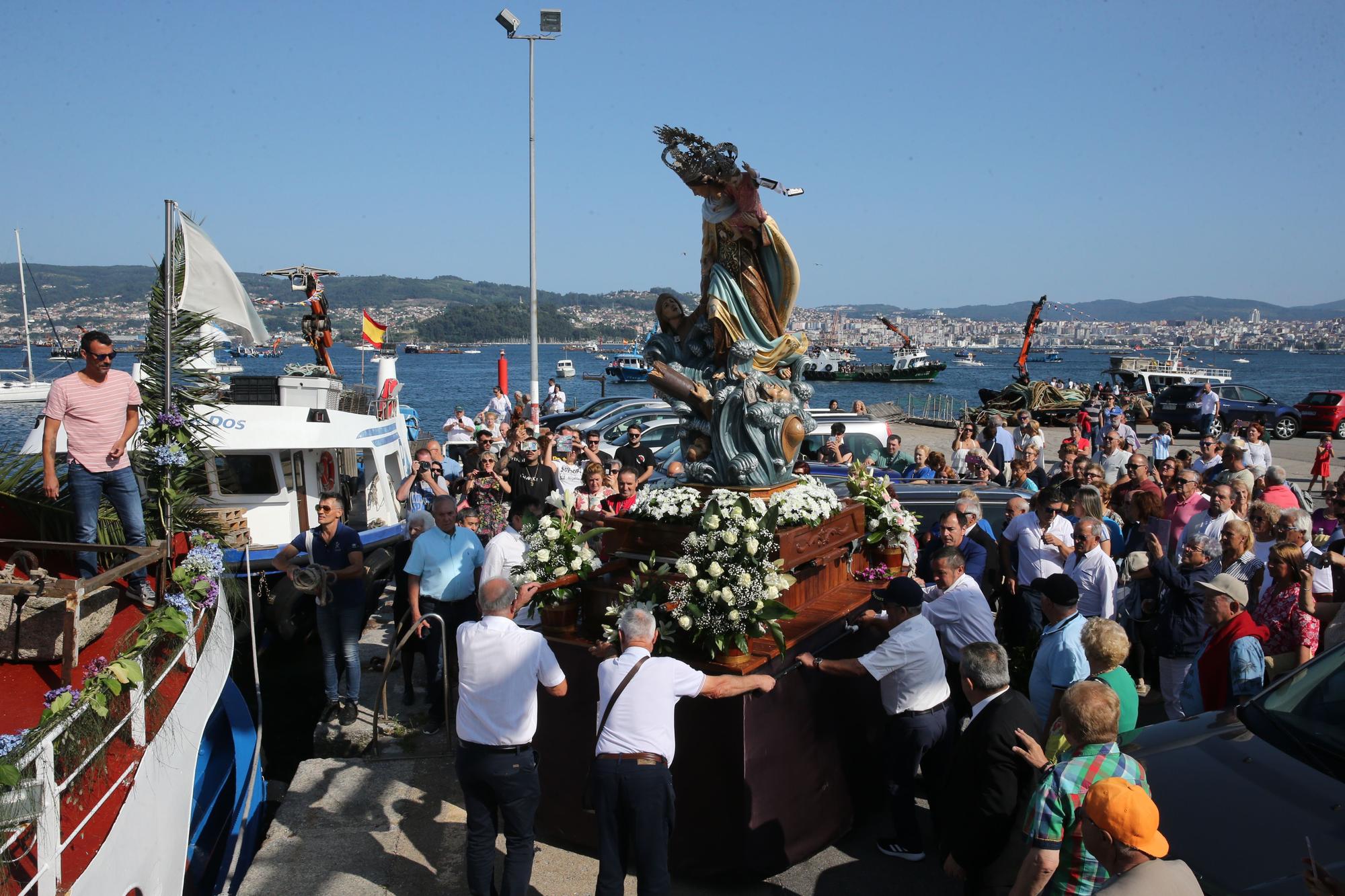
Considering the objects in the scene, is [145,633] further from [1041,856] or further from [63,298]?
[63,298]

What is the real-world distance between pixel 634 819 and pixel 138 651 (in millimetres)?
2861

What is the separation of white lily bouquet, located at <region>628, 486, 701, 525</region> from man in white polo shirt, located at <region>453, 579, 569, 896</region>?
153 centimetres

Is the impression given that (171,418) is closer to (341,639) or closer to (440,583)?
(440,583)

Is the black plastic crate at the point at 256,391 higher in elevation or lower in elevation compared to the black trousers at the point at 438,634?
higher

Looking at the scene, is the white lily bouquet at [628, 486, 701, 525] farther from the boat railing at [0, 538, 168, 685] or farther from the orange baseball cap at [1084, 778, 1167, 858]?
the orange baseball cap at [1084, 778, 1167, 858]

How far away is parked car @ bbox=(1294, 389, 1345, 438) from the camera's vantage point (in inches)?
994

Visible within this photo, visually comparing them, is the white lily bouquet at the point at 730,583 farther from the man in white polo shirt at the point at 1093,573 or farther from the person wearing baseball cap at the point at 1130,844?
the man in white polo shirt at the point at 1093,573

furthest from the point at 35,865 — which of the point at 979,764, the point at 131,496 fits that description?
the point at 979,764

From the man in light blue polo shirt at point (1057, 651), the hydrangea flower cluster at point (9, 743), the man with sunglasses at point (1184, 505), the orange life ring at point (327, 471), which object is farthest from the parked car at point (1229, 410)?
the hydrangea flower cluster at point (9, 743)

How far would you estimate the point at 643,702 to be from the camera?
168 inches

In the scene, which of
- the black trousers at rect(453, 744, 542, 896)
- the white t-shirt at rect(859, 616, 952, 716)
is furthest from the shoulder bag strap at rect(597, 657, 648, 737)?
the white t-shirt at rect(859, 616, 952, 716)

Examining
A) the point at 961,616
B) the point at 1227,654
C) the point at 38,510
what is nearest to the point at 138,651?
the point at 38,510

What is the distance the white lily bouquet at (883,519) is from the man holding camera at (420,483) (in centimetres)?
515

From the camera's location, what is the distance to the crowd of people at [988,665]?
382 centimetres
